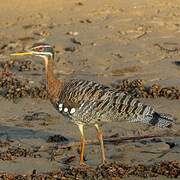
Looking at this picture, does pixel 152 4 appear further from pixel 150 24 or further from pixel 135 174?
pixel 135 174

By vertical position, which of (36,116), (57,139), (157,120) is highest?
(157,120)

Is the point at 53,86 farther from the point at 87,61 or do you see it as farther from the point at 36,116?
the point at 87,61

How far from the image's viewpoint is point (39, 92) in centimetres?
1191

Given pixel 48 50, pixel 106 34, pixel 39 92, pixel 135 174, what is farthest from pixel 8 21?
pixel 135 174

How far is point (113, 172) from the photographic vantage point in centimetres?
871

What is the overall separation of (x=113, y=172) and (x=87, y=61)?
4909mm

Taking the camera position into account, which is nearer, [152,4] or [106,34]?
[106,34]

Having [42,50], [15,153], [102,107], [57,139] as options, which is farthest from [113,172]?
[42,50]

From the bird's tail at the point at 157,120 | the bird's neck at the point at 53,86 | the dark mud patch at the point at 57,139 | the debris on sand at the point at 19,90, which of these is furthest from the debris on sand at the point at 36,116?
the bird's tail at the point at 157,120

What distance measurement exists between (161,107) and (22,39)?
14.0 ft

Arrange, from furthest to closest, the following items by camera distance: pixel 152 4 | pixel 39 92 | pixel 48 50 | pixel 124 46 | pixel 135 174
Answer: pixel 152 4 < pixel 124 46 < pixel 39 92 < pixel 48 50 < pixel 135 174

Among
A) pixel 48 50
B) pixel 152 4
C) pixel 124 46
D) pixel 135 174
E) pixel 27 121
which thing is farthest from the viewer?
pixel 152 4

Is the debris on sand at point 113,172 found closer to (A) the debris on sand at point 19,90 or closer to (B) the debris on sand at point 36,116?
(B) the debris on sand at point 36,116

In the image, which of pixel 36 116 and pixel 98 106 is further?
pixel 36 116
